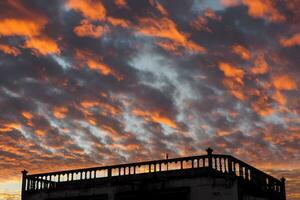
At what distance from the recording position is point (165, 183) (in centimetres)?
2972

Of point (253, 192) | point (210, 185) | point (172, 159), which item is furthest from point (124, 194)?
point (253, 192)

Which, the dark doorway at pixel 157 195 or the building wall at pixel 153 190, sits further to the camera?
the dark doorway at pixel 157 195

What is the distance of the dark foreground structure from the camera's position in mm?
28156

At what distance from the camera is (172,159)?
97.1 ft

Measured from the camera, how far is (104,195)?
31.8 meters

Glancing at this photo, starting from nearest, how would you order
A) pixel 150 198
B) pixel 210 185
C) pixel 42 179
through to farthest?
pixel 210 185 → pixel 150 198 → pixel 42 179

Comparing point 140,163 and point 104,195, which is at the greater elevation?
point 140,163

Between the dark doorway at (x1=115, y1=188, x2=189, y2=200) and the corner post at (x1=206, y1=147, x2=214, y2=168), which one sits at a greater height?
the corner post at (x1=206, y1=147, x2=214, y2=168)

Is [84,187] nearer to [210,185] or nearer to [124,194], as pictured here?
[124,194]

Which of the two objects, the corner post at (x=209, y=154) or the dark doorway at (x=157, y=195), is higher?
the corner post at (x=209, y=154)

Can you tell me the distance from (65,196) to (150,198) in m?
6.77

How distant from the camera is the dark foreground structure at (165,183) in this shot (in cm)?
2816

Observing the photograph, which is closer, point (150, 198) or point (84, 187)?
point (150, 198)

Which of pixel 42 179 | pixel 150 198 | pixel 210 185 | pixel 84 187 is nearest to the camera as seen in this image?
pixel 210 185
